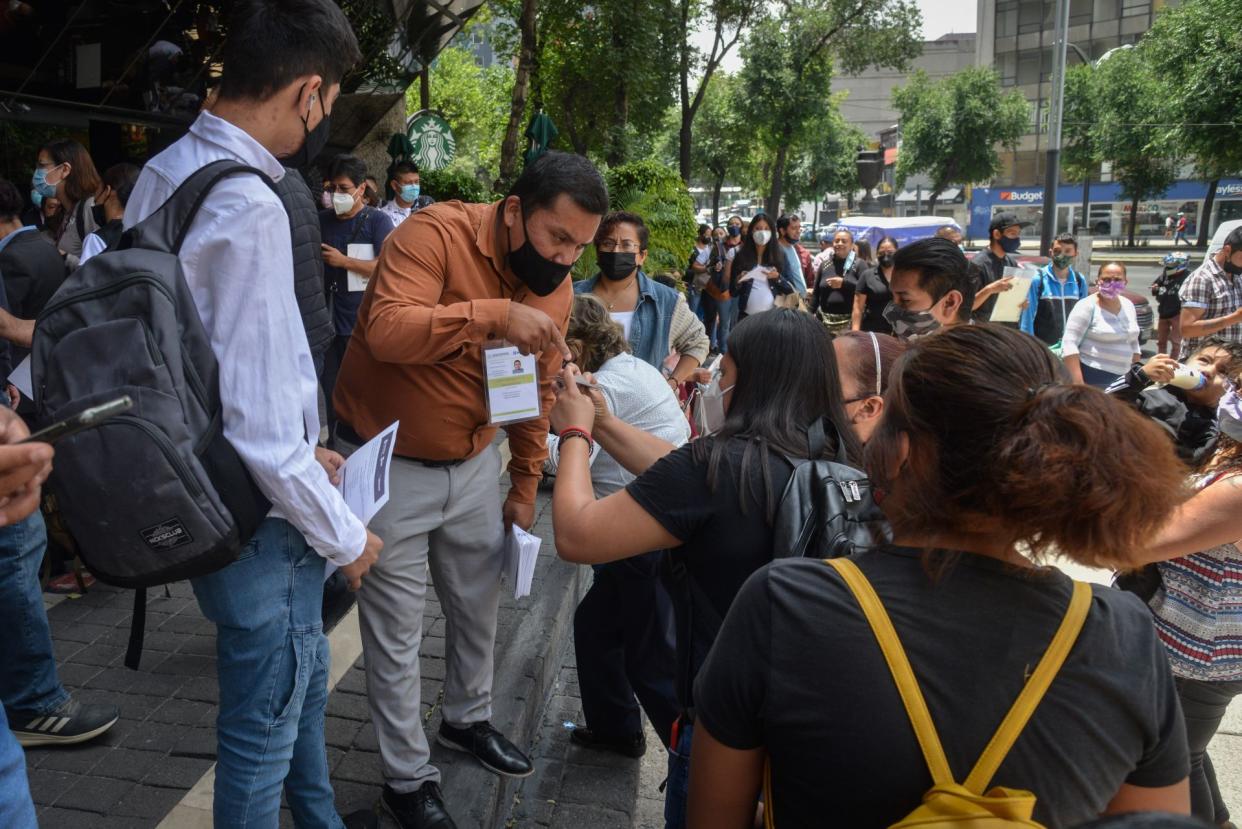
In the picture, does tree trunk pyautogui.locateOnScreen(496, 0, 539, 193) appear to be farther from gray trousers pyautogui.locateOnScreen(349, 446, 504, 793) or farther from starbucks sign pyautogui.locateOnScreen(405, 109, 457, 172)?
gray trousers pyautogui.locateOnScreen(349, 446, 504, 793)

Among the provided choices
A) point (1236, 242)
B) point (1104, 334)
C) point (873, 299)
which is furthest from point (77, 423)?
point (1236, 242)

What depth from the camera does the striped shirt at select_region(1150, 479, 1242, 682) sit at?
2.69 meters

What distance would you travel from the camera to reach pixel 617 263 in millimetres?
5195

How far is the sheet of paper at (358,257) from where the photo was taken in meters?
5.89

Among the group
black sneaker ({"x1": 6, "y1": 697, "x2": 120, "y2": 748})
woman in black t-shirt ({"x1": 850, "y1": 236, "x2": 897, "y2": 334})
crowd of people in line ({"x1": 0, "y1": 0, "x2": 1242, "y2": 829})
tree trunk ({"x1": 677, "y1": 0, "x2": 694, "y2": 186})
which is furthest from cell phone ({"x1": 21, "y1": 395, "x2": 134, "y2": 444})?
tree trunk ({"x1": 677, "y1": 0, "x2": 694, "y2": 186})

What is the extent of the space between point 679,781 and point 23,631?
2.18 meters

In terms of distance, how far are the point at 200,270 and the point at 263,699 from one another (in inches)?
38.3

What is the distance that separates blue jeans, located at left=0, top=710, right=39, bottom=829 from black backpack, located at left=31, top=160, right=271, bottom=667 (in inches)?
13.6

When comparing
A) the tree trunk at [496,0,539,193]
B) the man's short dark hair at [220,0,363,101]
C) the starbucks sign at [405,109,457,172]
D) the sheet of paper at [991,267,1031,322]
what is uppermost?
the tree trunk at [496,0,539,193]

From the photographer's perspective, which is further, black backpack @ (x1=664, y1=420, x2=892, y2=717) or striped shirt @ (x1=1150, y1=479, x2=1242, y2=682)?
striped shirt @ (x1=1150, y1=479, x2=1242, y2=682)

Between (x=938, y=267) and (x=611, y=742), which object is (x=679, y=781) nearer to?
(x=611, y=742)

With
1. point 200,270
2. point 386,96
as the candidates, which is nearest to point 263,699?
point 200,270

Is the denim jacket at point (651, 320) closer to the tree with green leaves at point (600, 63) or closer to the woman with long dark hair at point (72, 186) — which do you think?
the woman with long dark hair at point (72, 186)

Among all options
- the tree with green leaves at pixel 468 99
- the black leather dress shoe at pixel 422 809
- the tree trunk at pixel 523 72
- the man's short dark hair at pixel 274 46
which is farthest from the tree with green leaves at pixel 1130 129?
the man's short dark hair at pixel 274 46
